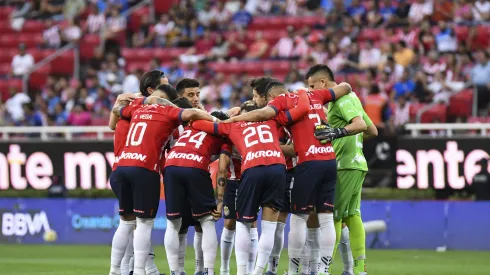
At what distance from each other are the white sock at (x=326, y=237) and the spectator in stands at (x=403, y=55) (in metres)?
13.7

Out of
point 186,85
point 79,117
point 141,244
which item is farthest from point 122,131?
point 79,117

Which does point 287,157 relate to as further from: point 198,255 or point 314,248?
point 198,255

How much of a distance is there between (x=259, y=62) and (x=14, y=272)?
13977mm

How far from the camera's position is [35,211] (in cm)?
2186

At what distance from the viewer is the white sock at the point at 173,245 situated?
12.7 meters

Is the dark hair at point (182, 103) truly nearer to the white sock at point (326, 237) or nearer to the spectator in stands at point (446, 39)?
the white sock at point (326, 237)

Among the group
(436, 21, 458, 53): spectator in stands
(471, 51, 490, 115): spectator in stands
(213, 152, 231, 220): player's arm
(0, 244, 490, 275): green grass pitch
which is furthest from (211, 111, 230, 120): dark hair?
(436, 21, 458, 53): spectator in stands

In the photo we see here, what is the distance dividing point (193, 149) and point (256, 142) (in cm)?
78

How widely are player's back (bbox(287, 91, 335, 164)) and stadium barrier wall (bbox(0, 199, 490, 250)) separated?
7.61 metres

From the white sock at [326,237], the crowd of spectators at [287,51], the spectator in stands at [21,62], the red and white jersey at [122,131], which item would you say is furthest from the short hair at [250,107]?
the spectator in stands at [21,62]

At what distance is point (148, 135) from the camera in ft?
41.4

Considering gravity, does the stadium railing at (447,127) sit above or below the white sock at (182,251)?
above

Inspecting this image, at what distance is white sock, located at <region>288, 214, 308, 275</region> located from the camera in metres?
12.7

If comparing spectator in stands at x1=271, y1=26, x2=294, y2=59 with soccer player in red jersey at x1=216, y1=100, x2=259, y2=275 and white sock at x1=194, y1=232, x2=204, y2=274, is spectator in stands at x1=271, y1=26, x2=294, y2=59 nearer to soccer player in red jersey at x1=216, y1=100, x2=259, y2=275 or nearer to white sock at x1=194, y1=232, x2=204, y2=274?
soccer player in red jersey at x1=216, y1=100, x2=259, y2=275
